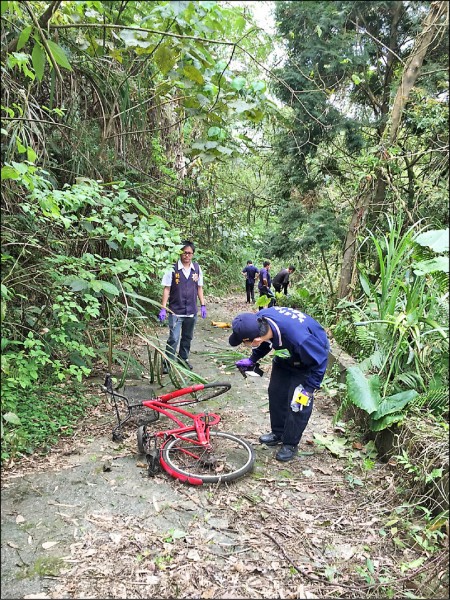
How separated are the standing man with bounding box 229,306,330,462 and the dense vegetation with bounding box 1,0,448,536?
567 millimetres

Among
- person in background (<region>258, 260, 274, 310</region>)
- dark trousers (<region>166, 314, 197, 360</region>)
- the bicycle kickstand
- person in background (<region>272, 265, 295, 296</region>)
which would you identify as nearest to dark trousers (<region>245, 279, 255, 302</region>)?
person in background (<region>272, 265, 295, 296</region>)

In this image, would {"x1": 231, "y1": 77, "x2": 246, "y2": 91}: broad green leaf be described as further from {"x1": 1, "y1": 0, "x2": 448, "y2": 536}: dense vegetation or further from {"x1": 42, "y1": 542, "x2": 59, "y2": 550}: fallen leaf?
{"x1": 42, "y1": 542, "x2": 59, "y2": 550}: fallen leaf

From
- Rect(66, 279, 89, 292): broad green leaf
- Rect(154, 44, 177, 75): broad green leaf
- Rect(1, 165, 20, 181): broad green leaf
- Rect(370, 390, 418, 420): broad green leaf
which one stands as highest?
Rect(154, 44, 177, 75): broad green leaf

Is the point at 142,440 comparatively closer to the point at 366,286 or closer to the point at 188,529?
the point at 188,529

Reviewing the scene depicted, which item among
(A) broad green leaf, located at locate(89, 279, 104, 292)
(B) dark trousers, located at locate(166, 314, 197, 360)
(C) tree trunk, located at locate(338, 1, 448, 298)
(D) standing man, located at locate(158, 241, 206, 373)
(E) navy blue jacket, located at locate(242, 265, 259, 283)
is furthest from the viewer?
(E) navy blue jacket, located at locate(242, 265, 259, 283)

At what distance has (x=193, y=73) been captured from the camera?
3488 mm

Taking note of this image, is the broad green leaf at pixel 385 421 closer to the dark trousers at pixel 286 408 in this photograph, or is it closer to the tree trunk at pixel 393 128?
the dark trousers at pixel 286 408

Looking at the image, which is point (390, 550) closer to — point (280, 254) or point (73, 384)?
point (73, 384)

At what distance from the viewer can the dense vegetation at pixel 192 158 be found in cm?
347

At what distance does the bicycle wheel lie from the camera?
3.43 m

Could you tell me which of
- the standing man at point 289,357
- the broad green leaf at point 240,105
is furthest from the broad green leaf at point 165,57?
the standing man at point 289,357

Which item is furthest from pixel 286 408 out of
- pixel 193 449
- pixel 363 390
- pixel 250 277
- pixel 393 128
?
pixel 250 277

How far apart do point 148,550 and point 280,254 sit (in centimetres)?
758

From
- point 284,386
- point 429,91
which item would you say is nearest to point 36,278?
point 284,386
